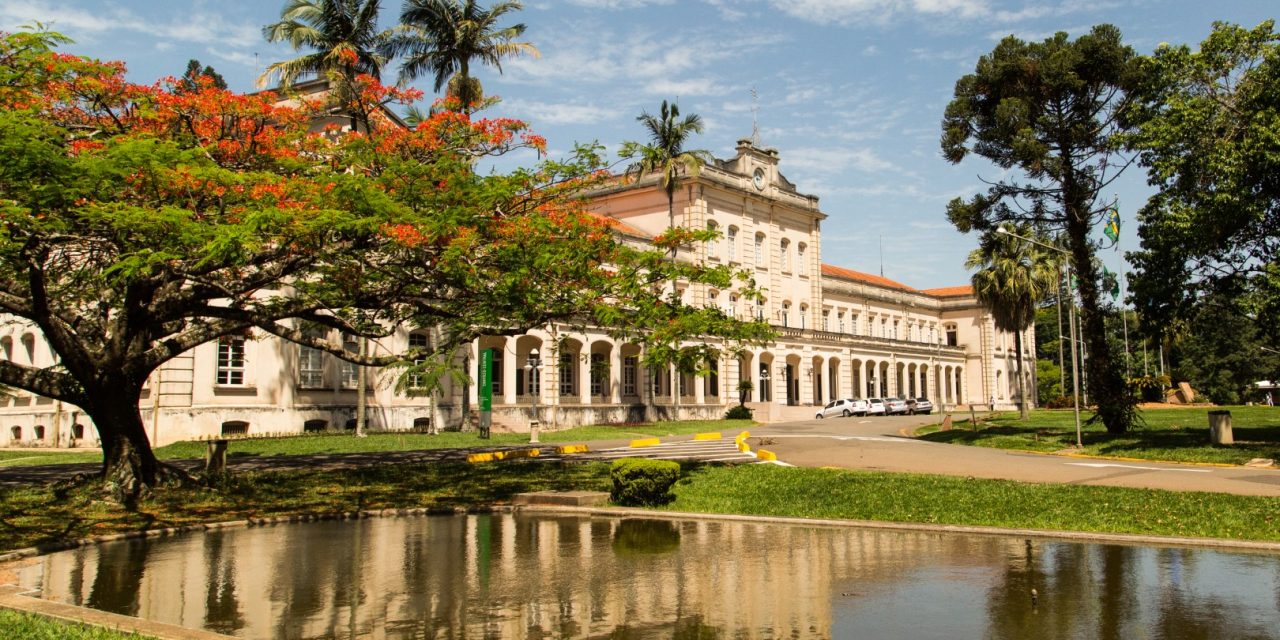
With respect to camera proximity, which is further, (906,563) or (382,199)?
(382,199)

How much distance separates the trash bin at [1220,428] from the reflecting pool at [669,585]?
15.3m

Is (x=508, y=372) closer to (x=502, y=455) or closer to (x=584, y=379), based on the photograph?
(x=584, y=379)

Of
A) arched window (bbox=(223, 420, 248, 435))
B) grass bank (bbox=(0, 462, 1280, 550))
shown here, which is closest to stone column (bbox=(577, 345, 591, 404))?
arched window (bbox=(223, 420, 248, 435))

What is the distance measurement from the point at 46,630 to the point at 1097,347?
27.3m

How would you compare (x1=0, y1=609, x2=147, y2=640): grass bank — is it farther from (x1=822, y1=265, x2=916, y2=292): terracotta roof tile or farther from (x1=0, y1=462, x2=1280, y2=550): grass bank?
(x1=822, y1=265, x2=916, y2=292): terracotta roof tile

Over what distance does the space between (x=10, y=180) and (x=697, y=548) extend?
32.5 ft

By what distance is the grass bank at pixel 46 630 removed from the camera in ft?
21.3

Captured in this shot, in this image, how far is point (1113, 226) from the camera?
2686 cm

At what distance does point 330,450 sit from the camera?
989 inches

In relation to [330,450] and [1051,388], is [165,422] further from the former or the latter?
[1051,388]

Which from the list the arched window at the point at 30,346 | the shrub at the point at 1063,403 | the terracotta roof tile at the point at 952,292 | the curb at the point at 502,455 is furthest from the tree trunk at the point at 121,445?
the terracotta roof tile at the point at 952,292

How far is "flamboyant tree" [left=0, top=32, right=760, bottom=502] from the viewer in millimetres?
12625

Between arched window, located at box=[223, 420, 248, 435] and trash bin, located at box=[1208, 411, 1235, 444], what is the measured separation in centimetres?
2886

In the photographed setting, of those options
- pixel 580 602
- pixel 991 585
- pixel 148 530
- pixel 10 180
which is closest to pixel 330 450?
pixel 148 530
